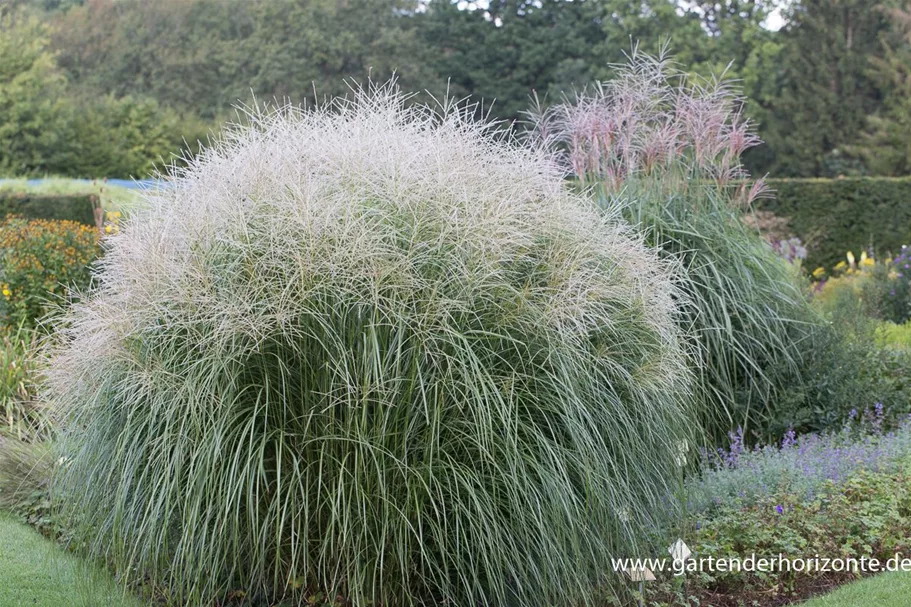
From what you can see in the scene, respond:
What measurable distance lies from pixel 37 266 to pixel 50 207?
6387mm

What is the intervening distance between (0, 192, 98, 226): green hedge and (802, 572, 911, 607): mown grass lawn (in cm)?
1220

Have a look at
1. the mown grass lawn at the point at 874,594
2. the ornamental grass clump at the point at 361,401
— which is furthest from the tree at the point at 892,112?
the ornamental grass clump at the point at 361,401

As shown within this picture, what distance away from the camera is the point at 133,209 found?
13.9ft

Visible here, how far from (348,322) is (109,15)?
37.7 metres

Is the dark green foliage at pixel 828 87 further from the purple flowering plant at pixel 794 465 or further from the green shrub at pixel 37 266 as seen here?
the purple flowering plant at pixel 794 465

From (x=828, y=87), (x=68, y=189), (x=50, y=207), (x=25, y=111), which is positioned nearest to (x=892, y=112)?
(x=828, y=87)

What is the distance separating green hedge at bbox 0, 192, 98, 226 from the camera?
44.8ft

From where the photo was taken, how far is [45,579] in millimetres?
4188

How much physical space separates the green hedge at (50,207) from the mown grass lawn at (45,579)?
31.9ft

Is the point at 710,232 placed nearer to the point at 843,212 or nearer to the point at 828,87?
the point at 843,212

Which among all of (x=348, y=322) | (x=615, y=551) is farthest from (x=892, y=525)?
(x=348, y=322)

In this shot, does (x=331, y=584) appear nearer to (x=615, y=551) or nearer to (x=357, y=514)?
(x=357, y=514)

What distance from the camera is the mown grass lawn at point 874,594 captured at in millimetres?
3584

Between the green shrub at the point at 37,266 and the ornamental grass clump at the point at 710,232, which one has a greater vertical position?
the ornamental grass clump at the point at 710,232
